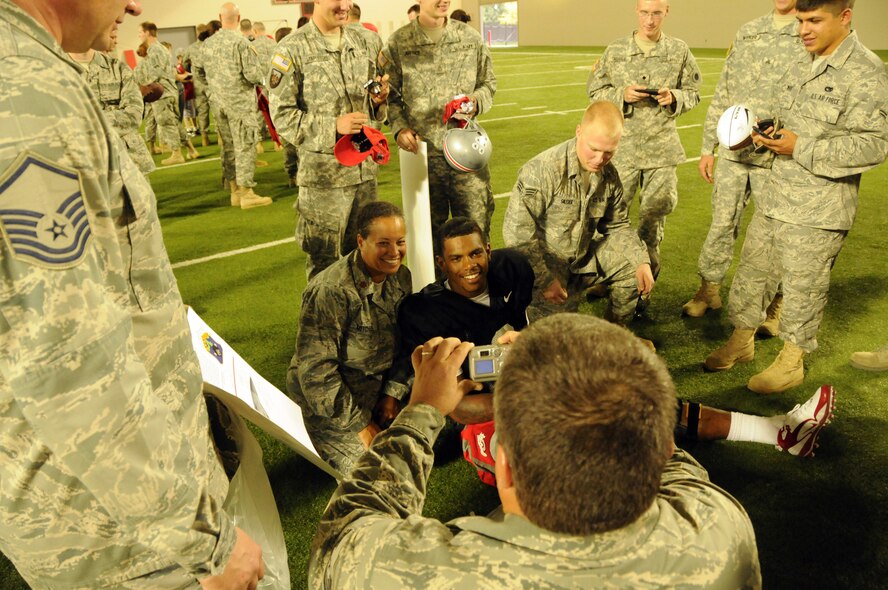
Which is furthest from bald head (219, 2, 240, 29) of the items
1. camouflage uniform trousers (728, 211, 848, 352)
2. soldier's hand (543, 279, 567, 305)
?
camouflage uniform trousers (728, 211, 848, 352)

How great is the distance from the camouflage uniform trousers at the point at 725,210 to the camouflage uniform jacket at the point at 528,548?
302cm

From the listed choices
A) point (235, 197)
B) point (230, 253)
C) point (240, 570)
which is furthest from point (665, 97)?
point (235, 197)

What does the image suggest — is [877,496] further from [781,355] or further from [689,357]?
[689,357]

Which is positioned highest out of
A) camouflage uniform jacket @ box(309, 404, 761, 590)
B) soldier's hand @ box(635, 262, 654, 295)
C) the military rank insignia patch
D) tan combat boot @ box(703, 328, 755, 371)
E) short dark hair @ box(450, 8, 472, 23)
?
the military rank insignia patch

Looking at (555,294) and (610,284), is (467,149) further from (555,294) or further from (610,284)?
(610,284)

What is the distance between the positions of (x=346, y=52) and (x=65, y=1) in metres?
2.85

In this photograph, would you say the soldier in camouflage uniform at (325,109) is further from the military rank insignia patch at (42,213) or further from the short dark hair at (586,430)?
the short dark hair at (586,430)

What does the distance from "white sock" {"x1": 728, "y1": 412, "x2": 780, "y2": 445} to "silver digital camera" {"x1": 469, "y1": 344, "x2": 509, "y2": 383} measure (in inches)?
65.1

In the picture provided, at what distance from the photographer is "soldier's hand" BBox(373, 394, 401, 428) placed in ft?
8.64

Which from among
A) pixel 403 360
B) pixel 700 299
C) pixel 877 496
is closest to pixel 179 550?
pixel 403 360

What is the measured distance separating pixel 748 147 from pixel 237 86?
5157 millimetres

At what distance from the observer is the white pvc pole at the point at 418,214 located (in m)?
3.64

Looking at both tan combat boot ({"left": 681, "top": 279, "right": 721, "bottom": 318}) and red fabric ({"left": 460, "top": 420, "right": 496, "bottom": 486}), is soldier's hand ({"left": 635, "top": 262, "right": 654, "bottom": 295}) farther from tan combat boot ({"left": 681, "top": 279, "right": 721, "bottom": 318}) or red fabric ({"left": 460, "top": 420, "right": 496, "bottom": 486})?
red fabric ({"left": 460, "top": 420, "right": 496, "bottom": 486})

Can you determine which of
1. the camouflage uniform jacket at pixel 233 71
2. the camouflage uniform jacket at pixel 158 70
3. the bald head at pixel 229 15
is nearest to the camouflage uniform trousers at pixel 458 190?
the camouflage uniform jacket at pixel 233 71
